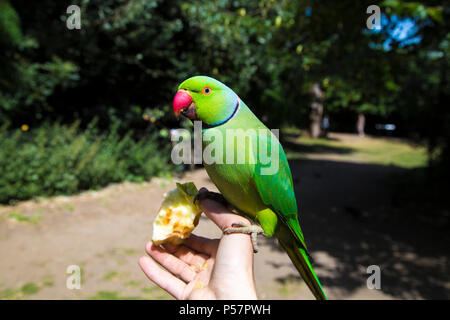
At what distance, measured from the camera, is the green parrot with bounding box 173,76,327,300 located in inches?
75.1

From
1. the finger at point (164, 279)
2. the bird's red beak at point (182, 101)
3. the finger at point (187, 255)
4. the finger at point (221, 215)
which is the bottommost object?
the finger at point (164, 279)

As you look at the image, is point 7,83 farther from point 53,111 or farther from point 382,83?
point 382,83

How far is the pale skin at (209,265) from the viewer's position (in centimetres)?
A: 189

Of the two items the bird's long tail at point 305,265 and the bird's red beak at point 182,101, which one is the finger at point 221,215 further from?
the bird's red beak at point 182,101

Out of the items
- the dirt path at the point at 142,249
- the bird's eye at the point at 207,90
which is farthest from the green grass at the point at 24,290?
the bird's eye at the point at 207,90

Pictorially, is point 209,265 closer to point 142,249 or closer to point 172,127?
point 142,249

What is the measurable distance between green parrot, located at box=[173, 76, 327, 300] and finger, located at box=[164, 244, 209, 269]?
1.67ft

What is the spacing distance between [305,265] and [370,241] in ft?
14.3

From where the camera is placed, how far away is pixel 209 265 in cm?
230

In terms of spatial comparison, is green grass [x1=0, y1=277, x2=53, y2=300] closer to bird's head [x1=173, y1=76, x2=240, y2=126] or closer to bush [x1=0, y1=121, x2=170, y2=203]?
bush [x1=0, y1=121, x2=170, y2=203]

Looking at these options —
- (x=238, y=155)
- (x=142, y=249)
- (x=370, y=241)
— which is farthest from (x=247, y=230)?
(x=370, y=241)

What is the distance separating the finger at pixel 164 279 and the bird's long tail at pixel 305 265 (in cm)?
82

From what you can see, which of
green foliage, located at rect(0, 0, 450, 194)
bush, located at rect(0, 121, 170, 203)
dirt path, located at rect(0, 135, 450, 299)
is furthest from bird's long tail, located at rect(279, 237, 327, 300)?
bush, located at rect(0, 121, 170, 203)

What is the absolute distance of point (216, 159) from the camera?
1876 mm
